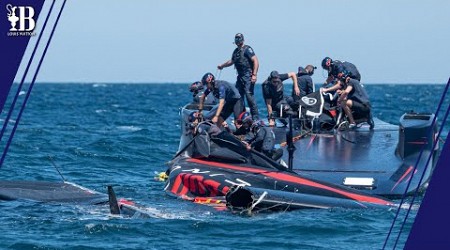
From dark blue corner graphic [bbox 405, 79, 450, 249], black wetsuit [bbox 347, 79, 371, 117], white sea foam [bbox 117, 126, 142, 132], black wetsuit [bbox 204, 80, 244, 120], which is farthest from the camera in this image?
white sea foam [bbox 117, 126, 142, 132]

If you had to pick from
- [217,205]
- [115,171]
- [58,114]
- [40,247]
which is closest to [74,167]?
[115,171]

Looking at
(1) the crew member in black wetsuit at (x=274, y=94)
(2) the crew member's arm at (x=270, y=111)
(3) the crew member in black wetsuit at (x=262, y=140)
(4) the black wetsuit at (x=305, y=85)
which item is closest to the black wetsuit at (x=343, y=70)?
(4) the black wetsuit at (x=305, y=85)

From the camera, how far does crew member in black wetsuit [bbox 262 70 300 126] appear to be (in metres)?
20.3

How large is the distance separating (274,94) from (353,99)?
1.61m

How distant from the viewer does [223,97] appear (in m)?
19.0

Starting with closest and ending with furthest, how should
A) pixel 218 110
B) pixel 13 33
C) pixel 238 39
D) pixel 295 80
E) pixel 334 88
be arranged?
pixel 13 33 < pixel 218 110 < pixel 238 39 < pixel 334 88 < pixel 295 80

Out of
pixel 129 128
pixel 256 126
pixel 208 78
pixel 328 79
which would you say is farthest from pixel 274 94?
pixel 129 128

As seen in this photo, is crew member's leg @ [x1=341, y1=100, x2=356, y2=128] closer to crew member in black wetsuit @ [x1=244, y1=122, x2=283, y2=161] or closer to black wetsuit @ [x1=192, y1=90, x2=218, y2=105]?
black wetsuit @ [x1=192, y1=90, x2=218, y2=105]

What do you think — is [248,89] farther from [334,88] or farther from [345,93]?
[345,93]

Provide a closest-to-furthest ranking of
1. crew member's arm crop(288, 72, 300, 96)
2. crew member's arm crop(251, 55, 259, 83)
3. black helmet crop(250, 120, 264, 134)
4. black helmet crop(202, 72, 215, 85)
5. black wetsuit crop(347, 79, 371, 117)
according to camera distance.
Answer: black helmet crop(250, 120, 264, 134) < black helmet crop(202, 72, 215, 85) < black wetsuit crop(347, 79, 371, 117) < crew member's arm crop(251, 55, 259, 83) < crew member's arm crop(288, 72, 300, 96)

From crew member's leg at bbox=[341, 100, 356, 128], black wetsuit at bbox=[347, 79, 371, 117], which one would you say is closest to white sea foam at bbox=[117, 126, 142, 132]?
crew member's leg at bbox=[341, 100, 356, 128]

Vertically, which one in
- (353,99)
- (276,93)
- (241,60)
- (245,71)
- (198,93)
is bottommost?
(198,93)

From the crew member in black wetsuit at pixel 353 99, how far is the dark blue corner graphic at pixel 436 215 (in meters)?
14.6

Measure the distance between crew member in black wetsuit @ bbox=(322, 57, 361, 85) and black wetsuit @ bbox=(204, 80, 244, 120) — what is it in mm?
2226
